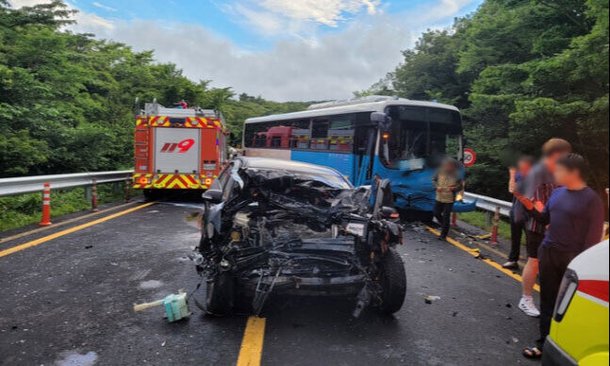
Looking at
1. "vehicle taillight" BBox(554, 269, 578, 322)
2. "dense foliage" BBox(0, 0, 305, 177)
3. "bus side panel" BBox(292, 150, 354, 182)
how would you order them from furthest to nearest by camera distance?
1. "bus side panel" BBox(292, 150, 354, 182)
2. "dense foliage" BBox(0, 0, 305, 177)
3. "vehicle taillight" BBox(554, 269, 578, 322)

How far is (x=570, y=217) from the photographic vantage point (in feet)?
11.9

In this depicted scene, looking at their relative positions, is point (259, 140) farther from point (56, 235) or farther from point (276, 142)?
point (56, 235)

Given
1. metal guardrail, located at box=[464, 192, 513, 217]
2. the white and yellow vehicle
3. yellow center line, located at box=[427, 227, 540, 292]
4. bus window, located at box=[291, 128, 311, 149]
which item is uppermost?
bus window, located at box=[291, 128, 311, 149]

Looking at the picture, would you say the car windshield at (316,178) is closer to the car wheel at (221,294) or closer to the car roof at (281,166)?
the car roof at (281,166)

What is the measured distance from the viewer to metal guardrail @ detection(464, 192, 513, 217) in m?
9.79

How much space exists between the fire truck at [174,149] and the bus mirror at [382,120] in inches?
198

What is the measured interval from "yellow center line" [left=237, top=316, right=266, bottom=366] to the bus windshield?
7636mm

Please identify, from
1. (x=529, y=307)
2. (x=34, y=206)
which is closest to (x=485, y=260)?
(x=529, y=307)

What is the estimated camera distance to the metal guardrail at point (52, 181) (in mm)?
8390

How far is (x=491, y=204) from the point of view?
1050 centimetres

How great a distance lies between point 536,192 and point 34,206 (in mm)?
10615

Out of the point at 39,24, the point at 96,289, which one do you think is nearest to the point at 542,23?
the point at 96,289

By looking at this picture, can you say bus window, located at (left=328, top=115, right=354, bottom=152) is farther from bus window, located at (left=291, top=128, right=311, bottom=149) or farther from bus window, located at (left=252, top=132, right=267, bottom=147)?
bus window, located at (left=252, top=132, right=267, bottom=147)

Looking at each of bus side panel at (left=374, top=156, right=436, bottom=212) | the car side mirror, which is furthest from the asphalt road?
bus side panel at (left=374, top=156, right=436, bottom=212)
